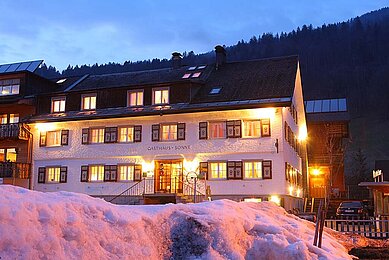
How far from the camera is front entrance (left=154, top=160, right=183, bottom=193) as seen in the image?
26.9m

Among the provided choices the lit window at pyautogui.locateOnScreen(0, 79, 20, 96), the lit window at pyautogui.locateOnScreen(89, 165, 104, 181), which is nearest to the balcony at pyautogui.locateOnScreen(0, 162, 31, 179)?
the lit window at pyautogui.locateOnScreen(89, 165, 104, 181)

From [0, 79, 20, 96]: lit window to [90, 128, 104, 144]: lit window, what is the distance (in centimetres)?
788

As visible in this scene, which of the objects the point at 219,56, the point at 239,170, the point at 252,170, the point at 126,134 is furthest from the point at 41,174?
the point at 219,56

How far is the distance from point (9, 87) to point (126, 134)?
10.9m

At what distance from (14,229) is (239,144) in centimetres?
2153

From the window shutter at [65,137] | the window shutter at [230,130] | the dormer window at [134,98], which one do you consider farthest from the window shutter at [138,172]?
the window shutter at [230,130]

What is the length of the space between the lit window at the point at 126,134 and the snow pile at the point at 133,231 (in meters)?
20.3

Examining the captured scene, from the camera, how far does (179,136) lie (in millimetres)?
27188

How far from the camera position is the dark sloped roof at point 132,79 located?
104 ft

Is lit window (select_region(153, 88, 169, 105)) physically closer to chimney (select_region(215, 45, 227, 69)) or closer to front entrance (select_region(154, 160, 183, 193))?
front entrance (select_region(154, 160, 183, 193))

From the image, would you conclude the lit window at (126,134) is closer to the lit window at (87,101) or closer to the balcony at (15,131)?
the lit window at (87,101)

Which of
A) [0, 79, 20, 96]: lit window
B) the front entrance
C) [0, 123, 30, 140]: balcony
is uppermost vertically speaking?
[0, 79, 20, 96]: lit window

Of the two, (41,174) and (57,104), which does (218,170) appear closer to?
(41,174)

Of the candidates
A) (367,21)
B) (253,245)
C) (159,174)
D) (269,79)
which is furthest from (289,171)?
(367,21)
